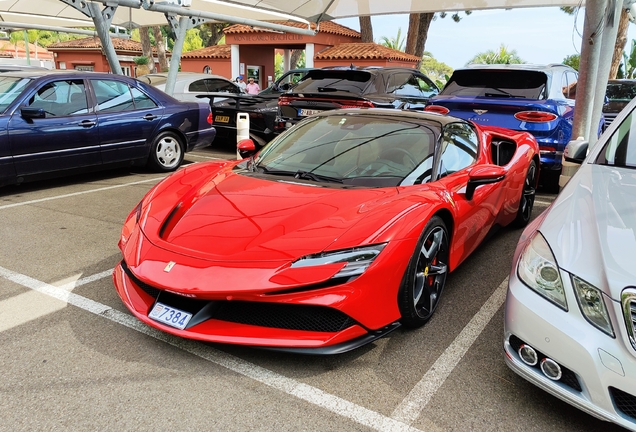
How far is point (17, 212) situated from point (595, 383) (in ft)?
17.6

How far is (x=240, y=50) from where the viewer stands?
74.8 ft

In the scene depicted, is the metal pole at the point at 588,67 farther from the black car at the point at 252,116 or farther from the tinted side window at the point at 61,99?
the tinted side window at the point at 61,99

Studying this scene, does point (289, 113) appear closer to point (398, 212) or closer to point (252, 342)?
point (398, 212)

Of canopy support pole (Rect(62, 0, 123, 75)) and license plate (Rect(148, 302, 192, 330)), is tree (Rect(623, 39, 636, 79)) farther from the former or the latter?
license plate (Rect(148, 302, 192, 330))

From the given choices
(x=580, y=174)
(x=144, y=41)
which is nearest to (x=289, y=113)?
(x=580, y=174)

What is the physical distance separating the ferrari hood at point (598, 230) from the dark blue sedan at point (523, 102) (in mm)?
3395

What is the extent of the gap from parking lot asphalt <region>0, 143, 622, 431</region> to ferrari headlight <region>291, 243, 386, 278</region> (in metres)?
0.54

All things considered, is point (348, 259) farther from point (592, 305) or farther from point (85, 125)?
point (85, 125)

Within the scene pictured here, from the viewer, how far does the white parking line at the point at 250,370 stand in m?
2.22

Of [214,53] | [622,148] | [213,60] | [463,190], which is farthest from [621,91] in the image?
[213,60]

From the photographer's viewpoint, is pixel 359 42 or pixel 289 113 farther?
pixel 359 42

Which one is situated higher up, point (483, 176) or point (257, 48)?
point (257, 48)

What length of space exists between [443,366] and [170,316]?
1436 millimetres

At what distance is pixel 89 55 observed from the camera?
29359 millimetres
